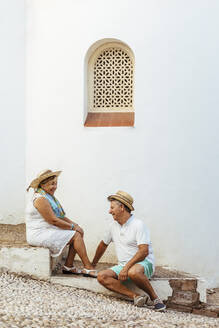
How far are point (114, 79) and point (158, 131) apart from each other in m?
1.14

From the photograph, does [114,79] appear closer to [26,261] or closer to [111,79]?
[111,79]

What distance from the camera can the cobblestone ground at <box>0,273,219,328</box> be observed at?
14.1 feet

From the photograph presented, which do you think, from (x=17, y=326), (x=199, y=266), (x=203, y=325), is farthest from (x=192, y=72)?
(x=17, y=326)

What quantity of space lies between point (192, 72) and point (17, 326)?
445cm

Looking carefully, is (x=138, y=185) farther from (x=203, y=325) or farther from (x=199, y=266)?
(x=203, y=325)

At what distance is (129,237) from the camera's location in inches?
221

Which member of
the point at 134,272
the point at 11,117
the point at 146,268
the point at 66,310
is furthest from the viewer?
the point at 11,117

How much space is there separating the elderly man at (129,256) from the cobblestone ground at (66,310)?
17 cm

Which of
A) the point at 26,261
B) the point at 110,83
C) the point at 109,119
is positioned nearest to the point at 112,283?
the point at 26,261

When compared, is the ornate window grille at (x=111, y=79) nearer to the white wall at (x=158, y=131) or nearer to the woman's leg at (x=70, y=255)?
the white wall at (x=158, y=131)

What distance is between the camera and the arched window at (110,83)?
757 centimetres

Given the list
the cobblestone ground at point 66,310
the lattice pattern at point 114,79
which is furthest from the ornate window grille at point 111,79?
the cobblestone ground at point 66,310

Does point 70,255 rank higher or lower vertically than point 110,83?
lower

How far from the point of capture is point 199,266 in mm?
7180
